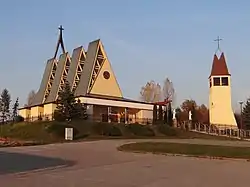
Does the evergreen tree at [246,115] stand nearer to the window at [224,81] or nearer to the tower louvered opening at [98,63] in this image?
the window at [224,81]

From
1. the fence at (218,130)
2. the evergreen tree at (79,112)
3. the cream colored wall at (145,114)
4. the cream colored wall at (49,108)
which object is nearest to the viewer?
the evergreen tree at (79,112)

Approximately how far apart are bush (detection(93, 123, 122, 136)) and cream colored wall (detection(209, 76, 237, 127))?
72.7ft

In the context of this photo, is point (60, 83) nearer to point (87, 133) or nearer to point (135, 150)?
point (87, 133)

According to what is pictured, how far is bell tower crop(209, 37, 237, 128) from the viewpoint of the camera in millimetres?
66438

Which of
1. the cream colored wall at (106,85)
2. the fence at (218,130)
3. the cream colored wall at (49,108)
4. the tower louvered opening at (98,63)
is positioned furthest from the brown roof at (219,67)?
the cream colored wall at (49,108)

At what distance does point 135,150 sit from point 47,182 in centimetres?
1469

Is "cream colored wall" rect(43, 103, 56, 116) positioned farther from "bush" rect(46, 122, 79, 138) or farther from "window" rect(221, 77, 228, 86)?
"window" rect(221, 77, 228, 86)

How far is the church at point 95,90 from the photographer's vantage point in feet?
207

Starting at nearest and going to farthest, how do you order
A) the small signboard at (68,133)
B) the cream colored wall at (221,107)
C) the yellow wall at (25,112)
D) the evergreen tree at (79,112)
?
1. the small signboard at (68,133)
2. the evergreen tree at (79,112)
3. the cream colored wall at (221,107)
4. the yellow wall at (25,112)

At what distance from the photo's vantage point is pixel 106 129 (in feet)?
164

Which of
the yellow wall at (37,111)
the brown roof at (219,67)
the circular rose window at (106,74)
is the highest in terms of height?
the brown roof at (219,67)

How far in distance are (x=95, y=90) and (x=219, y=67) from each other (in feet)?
68.2

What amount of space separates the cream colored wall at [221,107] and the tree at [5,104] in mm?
48995

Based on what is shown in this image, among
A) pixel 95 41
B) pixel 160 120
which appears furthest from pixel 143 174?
pixel 95 41
